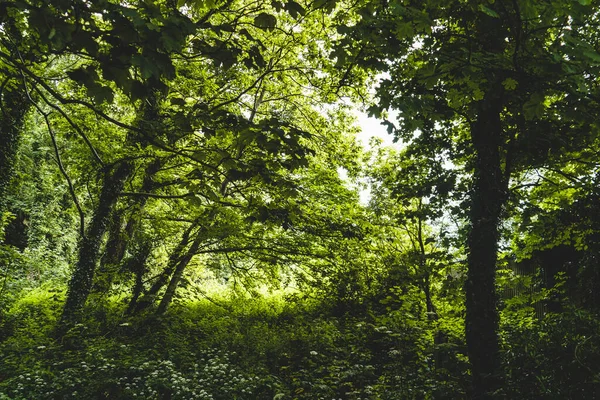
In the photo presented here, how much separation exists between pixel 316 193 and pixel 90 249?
5.17 meters

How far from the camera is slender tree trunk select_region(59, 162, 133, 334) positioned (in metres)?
7.58

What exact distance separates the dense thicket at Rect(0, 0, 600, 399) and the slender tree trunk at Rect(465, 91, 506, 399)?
0.02 m

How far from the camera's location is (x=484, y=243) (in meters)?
4.59

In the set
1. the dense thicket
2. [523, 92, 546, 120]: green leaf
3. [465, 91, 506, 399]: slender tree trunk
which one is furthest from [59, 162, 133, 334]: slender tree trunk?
[523, 92, 546, 120]: green leaf

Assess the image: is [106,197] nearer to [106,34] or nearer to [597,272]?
[106,34]

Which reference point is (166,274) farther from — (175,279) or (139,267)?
(139,267)

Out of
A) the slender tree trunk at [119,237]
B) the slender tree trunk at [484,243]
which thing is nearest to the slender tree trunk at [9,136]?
the slender tree trunk at [119,237]

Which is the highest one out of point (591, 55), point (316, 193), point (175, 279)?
point (316, 193)

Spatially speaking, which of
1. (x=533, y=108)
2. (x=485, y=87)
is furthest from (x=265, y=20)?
(x=485, y=87)

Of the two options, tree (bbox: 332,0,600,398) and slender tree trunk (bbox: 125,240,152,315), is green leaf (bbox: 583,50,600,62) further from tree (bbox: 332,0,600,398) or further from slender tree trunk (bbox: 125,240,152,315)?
slender tree trunk (bbox: 125,240,152,315)

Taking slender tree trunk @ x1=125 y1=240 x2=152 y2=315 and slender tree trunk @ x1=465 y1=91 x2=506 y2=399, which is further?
slender tree trunk @ x1=125 y1=240 x2=152 y2=315

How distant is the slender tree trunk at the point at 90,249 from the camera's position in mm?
7582

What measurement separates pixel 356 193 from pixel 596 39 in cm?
552

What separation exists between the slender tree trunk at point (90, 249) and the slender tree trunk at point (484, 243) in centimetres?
661
